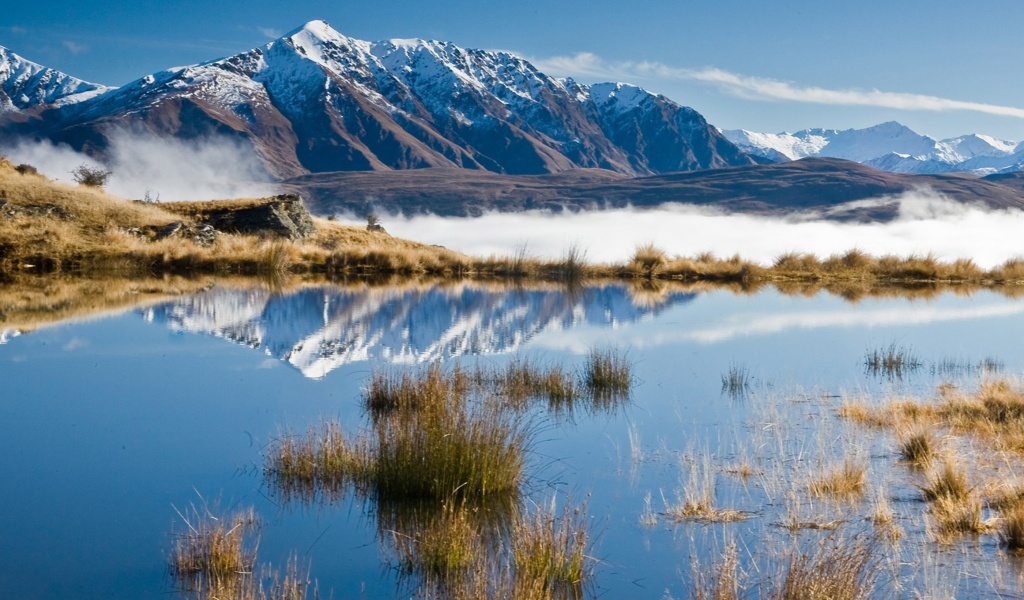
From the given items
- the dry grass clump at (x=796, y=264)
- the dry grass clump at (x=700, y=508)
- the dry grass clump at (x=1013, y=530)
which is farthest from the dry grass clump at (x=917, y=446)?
the dry grass clump at (x=796, y=264)

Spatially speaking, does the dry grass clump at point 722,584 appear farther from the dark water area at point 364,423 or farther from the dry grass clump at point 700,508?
the dry grass clump at point 700,508

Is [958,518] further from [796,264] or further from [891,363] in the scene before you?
[796,264]

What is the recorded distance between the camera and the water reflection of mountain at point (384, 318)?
37.6 feet

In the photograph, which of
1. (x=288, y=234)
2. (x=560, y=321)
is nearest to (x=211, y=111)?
(x=288, y=234)

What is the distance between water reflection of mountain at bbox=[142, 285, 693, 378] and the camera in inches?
451

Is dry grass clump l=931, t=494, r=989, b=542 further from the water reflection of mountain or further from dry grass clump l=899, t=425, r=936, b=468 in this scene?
the water reflection of mountain

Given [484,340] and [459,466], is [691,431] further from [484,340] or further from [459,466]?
[484,340]

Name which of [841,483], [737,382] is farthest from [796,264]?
[841,483]

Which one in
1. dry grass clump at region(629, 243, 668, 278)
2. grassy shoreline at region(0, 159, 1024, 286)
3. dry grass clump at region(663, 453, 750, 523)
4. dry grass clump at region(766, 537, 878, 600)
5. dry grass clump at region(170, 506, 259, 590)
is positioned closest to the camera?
dry grass clump at region(766, 537, 878, 600)

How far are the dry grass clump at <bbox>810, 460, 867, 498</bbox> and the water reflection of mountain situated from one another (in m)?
5.32

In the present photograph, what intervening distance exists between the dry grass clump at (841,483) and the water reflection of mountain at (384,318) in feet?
17.5

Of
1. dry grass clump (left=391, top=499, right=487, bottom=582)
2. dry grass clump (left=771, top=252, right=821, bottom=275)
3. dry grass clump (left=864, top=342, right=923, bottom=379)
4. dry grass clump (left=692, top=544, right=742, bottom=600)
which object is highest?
dry grass clump (left=692, top=544, right=742, bottom=600)

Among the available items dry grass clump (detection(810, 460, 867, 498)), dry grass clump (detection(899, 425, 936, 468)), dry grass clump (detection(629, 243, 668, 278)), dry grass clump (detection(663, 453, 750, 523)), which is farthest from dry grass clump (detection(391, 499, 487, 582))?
dry grass clump (detection(629, 243, 668, 278))

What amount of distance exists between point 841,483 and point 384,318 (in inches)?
386
